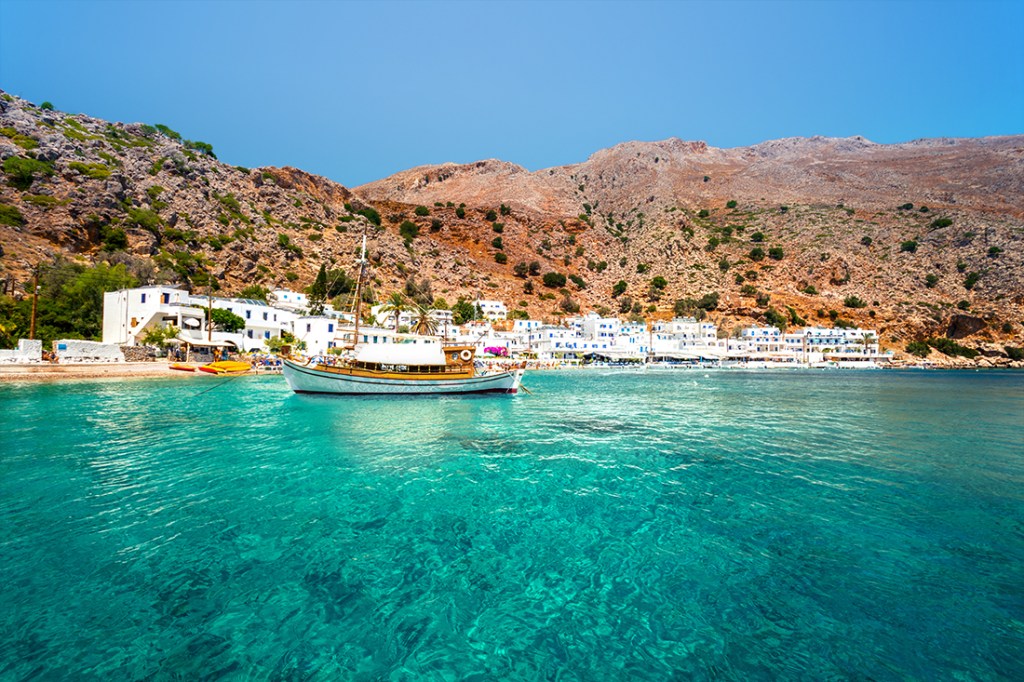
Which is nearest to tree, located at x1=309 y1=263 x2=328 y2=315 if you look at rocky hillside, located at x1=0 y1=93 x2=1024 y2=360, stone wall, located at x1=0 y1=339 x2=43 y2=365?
rocky hillside, located at x1=0 y1=93 x2=1024 y2=360

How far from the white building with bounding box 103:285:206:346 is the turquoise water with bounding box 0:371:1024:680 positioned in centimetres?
3239

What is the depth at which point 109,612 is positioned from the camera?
5102 mm

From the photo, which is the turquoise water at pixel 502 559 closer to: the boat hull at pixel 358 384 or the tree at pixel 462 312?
the boat hull at pixel 358 384

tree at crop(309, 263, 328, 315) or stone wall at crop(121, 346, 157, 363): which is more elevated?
tree at crop(309, 263, 328, 315)

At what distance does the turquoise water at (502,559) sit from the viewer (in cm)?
453

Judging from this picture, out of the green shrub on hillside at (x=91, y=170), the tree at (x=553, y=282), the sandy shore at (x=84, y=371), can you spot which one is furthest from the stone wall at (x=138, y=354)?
the tree at (x=553, y=282)

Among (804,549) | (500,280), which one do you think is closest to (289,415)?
(804,549)

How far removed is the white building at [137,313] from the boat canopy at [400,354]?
26690 mm

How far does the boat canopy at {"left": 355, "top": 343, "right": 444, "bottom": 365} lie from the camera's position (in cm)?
2828

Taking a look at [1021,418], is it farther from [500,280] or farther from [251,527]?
[500,280]

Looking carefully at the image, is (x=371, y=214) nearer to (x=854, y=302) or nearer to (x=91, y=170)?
(x=91, y=170)

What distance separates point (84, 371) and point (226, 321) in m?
13.2

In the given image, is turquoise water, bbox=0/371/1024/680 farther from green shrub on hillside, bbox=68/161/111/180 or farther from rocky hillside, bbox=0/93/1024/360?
green shrub on hillside, bbox=68/161/111/180

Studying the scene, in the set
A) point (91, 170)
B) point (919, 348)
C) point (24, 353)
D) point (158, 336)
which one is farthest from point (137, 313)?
point (919, 348)
